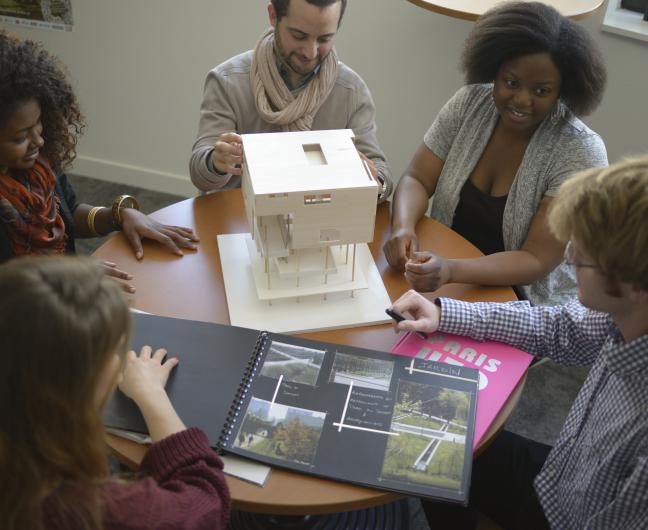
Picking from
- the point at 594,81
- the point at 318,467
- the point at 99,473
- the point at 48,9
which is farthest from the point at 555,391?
the point at 48,9

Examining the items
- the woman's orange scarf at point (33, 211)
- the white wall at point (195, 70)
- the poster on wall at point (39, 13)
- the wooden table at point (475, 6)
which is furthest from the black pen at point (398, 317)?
the poster on wall at point (39, 13)

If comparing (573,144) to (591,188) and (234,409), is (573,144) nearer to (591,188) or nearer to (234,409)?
(591,188)

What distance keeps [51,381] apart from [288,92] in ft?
3.87

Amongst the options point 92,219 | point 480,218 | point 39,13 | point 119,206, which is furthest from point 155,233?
point 39,13

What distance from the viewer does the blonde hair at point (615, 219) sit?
1.00m

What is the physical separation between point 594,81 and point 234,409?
1.12m

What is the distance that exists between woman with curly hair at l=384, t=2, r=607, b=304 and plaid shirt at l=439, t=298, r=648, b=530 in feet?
0.57

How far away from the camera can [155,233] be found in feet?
5.18

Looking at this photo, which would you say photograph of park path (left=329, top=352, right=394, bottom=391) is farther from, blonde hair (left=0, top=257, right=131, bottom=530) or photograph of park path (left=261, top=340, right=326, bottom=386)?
blonde hair (left=0, top=257, right=131, bottom=530)

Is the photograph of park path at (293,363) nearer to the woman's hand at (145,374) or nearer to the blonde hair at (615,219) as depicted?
the woman's hand at (145,374)

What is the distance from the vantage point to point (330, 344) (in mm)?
1316

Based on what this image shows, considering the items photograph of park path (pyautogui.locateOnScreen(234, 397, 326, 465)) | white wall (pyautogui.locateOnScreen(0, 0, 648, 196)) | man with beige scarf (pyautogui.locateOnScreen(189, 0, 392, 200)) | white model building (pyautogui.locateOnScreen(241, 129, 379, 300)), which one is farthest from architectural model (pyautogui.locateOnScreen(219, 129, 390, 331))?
white wall (pyautogui.locateOnScreen(0, 0, 648, 196))

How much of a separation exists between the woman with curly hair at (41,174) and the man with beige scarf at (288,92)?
235mm

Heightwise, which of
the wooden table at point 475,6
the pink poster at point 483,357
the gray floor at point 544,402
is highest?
the wooden table at point 475,6
